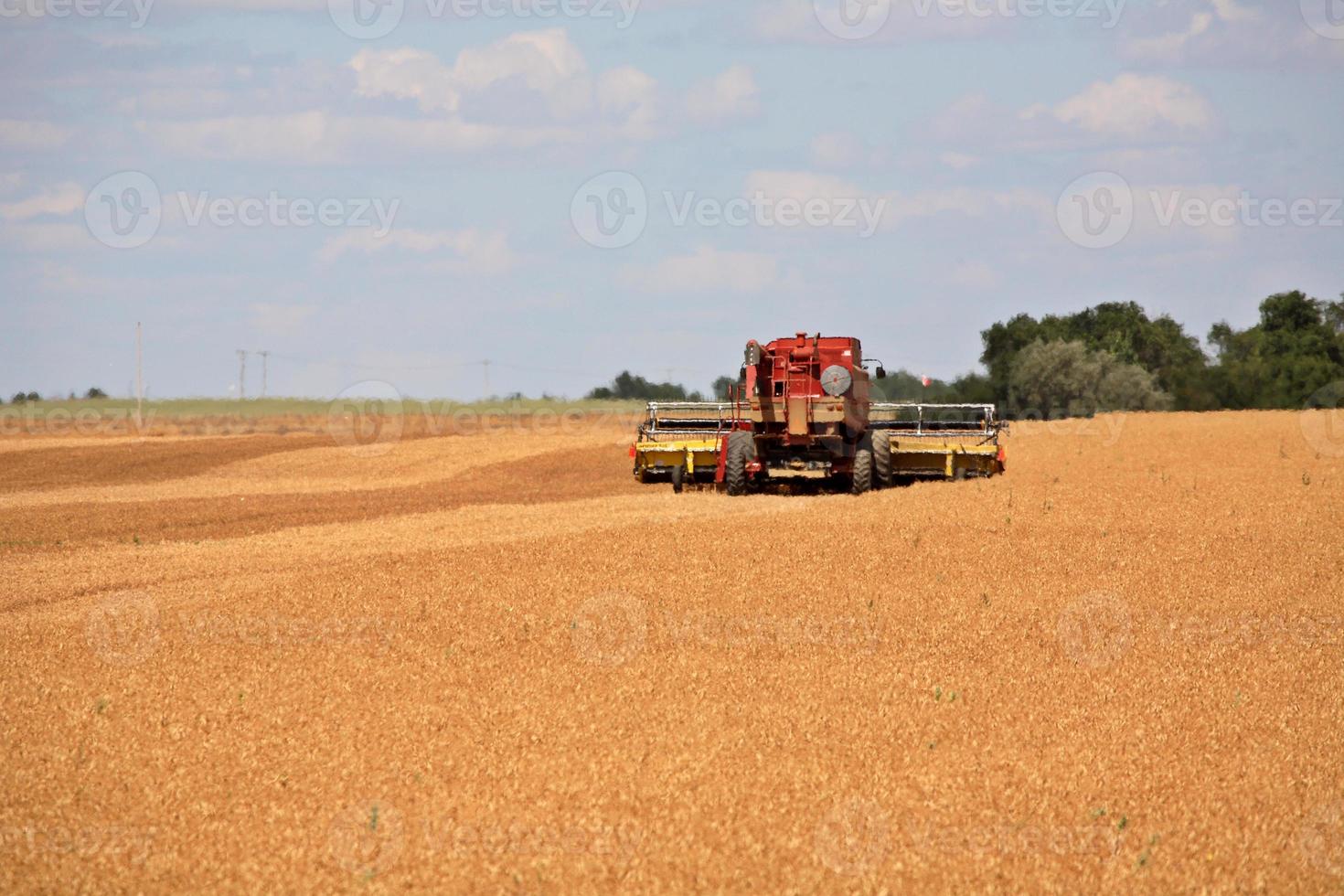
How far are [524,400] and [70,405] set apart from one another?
3239 centimetres

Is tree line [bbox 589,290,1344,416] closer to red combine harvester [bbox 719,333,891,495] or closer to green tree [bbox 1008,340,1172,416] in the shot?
green tree [bbox 1008,340,1172,416]

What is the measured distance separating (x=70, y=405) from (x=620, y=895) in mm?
103139

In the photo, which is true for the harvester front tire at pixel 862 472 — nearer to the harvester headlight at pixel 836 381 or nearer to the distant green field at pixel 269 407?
the harvester headlight at pixel 836 381

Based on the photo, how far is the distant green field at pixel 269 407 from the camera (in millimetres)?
91375

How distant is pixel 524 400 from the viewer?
347ft

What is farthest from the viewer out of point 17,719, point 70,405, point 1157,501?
point 70,405

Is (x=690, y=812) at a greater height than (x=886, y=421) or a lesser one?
lesser

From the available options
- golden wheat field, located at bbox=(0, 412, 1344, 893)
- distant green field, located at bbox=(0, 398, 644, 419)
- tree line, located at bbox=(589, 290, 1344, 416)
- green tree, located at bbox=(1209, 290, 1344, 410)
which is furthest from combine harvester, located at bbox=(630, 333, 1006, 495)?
distant green field, located at bbox=(0, 398, 644, 419)

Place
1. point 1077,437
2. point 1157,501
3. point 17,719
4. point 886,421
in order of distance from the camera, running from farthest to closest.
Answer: point 1077,437, point 886,421, point 1157,501, point 17,719

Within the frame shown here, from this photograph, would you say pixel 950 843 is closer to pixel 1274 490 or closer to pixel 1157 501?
pixel 1157 501

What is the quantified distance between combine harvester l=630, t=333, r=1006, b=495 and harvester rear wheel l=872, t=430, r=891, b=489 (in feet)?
0.07

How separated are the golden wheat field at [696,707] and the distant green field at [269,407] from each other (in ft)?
224

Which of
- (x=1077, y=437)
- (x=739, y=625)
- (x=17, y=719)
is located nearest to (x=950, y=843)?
(x=739, y=625)

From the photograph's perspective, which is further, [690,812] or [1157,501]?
[1157,501]
